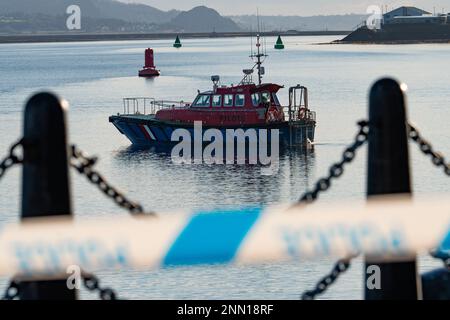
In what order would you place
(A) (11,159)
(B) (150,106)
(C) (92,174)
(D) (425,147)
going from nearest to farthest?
(A) (11,159), (C) (92,174), (D) (425,147), (B) (150,106)

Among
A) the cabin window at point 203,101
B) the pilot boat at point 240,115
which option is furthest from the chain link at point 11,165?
the cabin window at point 203,101

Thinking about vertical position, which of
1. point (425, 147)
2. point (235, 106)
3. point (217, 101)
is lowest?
point (425, 147)

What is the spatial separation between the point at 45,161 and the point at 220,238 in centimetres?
73

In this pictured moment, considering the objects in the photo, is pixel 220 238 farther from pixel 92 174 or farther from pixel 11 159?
pixel 11 159

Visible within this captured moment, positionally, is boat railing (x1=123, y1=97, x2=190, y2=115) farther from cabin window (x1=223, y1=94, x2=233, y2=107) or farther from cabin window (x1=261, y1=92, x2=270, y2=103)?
cabin window (x1=261, y1=92, x2=270, y2=103)

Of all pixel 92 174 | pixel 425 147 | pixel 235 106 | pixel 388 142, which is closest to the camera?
pixel 92 174

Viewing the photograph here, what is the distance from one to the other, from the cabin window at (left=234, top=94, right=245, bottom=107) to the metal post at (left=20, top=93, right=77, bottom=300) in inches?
2123

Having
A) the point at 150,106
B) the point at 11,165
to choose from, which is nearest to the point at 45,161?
the point at 11,165

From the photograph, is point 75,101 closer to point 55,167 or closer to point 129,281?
point 129,281

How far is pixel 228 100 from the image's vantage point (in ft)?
192

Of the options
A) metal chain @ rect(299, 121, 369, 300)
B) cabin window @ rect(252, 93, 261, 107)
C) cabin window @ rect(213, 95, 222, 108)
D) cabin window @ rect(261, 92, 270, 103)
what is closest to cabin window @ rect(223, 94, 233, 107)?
cabin window @ rect(213, 95, 222, 108)

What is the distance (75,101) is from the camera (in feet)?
356
